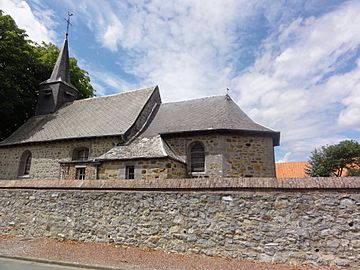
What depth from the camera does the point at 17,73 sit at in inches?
888

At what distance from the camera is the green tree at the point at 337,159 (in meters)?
25.1

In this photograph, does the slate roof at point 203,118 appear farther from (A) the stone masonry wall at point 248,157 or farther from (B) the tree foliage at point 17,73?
(B) the tree foliage at point 17,73

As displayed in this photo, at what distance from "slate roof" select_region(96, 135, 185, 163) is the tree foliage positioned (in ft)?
42.1

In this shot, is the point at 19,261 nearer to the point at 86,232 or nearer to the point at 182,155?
the point at 86,232

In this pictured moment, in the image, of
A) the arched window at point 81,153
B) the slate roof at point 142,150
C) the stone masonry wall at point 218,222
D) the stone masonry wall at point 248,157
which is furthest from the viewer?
the arched window at point 81,153

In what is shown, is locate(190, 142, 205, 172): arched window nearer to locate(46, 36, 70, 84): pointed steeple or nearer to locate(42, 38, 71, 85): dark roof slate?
locate(42, 38, 71, 85): dark roof slate

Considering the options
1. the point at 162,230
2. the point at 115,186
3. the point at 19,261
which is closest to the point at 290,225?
the point at 162,230

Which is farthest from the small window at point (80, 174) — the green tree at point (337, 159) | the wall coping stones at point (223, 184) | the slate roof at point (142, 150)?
the green tree at point (337, 159)

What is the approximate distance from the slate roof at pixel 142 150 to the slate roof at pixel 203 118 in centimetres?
104

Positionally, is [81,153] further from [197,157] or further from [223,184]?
[223,184]

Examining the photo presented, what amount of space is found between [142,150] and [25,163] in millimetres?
9733

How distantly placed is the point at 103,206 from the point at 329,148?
24.9 m

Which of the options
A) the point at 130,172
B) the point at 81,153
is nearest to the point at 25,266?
the point at 130,172

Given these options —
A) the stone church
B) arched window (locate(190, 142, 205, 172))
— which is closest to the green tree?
the stone church
